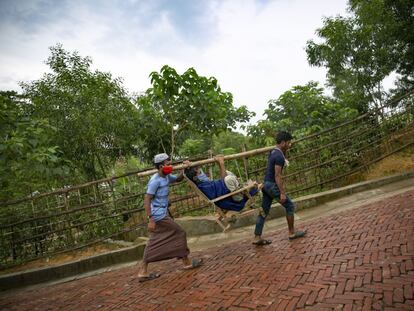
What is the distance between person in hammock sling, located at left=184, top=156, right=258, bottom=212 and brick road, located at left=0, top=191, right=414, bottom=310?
3.01 feet

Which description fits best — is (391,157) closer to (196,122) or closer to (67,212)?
(196,122)

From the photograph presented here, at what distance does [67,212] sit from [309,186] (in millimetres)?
6595

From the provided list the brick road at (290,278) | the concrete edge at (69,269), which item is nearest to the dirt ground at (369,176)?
the concrete edge at (69,269)

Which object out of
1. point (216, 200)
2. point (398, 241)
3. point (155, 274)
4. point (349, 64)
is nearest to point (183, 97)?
point (216, 200)

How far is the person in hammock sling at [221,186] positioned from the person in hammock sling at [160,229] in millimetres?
386

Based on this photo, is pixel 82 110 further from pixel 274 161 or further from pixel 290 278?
pixel 290 278

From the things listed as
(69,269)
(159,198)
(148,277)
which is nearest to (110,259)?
(69,269)

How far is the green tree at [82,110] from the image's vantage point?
967 centimetres

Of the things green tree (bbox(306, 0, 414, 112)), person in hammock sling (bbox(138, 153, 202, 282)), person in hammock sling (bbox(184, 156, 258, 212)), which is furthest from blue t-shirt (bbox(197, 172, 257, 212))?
green tree (bbox(306, 0, 414, 112))

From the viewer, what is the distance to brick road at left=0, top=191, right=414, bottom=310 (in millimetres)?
3359

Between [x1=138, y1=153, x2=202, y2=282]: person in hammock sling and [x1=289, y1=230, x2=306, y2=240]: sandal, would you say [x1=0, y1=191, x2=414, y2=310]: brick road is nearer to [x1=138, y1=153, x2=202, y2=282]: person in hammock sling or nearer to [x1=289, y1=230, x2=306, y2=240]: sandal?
[x1=289, y1=230, x2=306, y2=240]: sandal

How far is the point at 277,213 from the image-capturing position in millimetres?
7906

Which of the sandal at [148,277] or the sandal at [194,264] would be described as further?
the sandal at [194,264]

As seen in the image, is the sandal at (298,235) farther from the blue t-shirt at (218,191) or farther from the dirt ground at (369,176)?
the dirt ground at (369,176)
